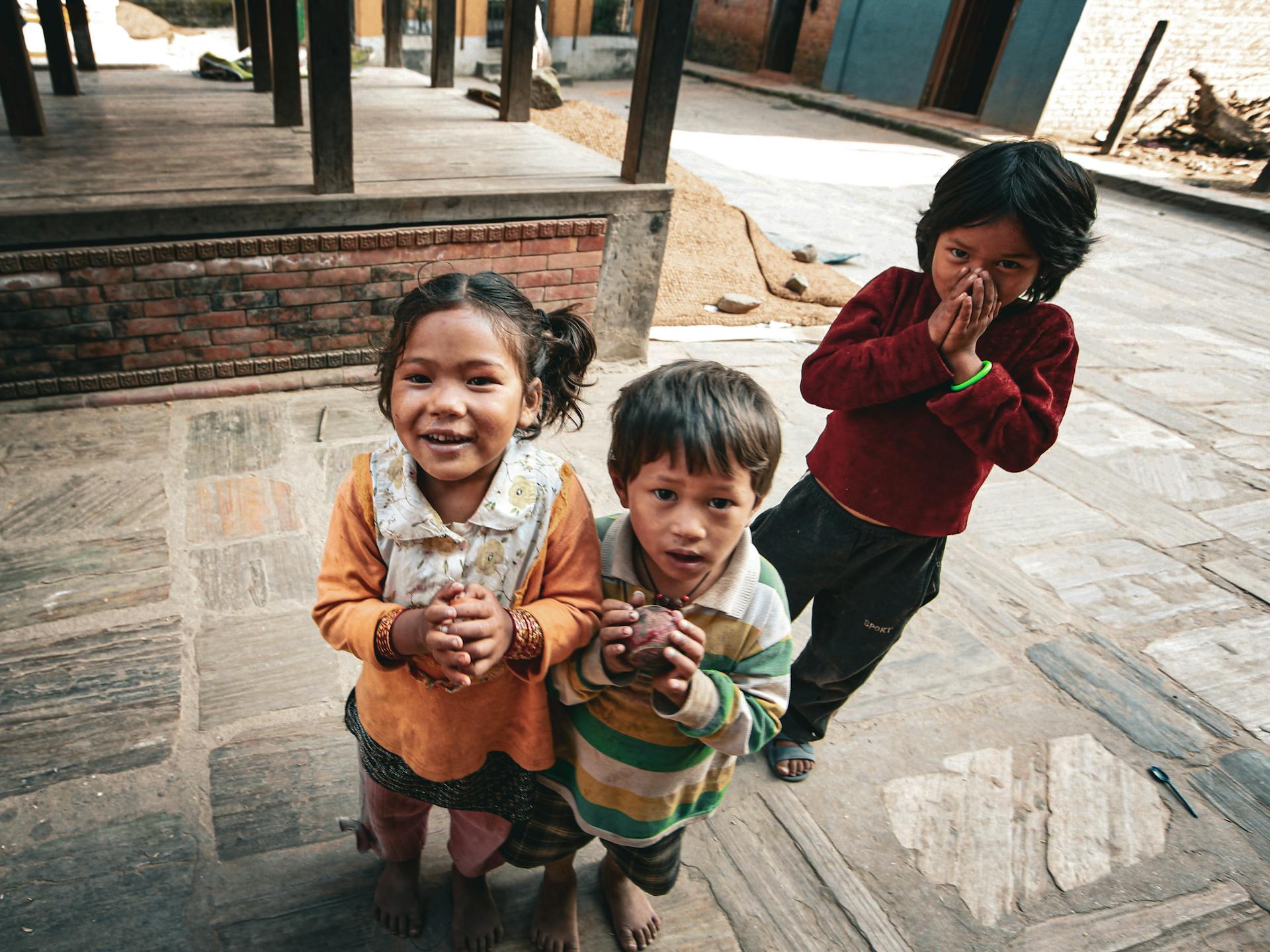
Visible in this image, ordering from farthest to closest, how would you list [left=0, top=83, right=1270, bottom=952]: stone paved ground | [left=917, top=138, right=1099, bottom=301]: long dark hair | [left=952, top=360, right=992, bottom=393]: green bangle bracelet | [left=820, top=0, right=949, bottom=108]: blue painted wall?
[left=820, top=0, right=949, bottom=108]: blue painted wall, [left=0, top=83, right=1270, bottom=952]: stone paved ground, [left=952, top=360, right=992, bottom=393]: green bangle bracelet, [left=917, top=138, right=1099, bottom=301]: long dark hair

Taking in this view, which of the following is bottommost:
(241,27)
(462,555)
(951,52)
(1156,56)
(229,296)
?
(229,296)

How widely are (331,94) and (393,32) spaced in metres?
3.65

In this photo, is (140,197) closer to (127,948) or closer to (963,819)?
(127,948)

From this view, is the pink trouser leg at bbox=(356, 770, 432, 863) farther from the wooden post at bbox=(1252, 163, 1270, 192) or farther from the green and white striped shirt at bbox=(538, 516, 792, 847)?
the wooden post at bbox=(1252, 163, 1270, 192)

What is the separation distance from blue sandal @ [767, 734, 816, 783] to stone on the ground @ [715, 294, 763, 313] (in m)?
3.38

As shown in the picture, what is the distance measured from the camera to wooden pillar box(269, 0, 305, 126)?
3986mm

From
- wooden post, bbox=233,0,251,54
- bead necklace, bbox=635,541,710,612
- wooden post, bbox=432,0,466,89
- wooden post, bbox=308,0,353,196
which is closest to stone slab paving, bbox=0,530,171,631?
wooden post, bbox=308,0,353,196

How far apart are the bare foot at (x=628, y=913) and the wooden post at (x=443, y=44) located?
5.48 meters

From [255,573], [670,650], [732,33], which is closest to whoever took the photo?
[670,650]

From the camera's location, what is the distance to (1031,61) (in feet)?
40.6

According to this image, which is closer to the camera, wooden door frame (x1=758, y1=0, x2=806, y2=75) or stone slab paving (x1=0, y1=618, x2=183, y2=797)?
stone slab paving (x1=0, y1=618, x2=183, y2=797)

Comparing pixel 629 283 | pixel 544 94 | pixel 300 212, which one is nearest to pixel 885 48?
pixel 544 94

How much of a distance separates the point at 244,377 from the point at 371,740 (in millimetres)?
2594

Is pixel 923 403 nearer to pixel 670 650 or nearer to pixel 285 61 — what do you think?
pixel 670 650
